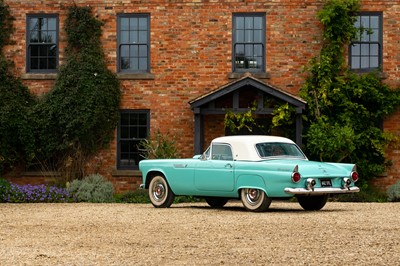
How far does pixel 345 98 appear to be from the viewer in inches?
1017

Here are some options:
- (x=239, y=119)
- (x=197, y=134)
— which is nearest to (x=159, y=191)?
(x=197, y=134)

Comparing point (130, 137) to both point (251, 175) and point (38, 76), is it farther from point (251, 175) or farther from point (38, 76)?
point (251, 175)

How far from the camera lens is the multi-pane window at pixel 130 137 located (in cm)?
2664

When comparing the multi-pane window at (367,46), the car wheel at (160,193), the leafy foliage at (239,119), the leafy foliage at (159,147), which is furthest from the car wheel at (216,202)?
the multi-pane window at (367,46)

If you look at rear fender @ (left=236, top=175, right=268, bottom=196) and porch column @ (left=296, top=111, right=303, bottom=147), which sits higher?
porch column @ (left=296, top=111, right=303, bottom=147)

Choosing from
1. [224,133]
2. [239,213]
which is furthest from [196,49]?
[239,213]

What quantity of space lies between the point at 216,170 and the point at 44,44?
10282 millimetres

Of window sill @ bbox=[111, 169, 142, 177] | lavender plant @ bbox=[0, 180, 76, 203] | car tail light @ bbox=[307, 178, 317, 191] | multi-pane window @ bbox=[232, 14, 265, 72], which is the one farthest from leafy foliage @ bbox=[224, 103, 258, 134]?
car tail light @ bbox=[307, 178, 317, 191]

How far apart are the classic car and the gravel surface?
400 millimetres

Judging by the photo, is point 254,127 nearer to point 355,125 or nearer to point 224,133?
point 224,133

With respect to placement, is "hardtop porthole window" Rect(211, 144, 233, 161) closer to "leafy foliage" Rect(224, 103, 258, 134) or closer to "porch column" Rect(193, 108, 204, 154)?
"leafy foliage" Rect(224, 103, 258, 134)

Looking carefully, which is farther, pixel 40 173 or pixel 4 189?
pixel 40 173

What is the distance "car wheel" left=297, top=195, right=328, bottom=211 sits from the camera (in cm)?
1873

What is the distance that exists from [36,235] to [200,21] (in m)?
13.8
